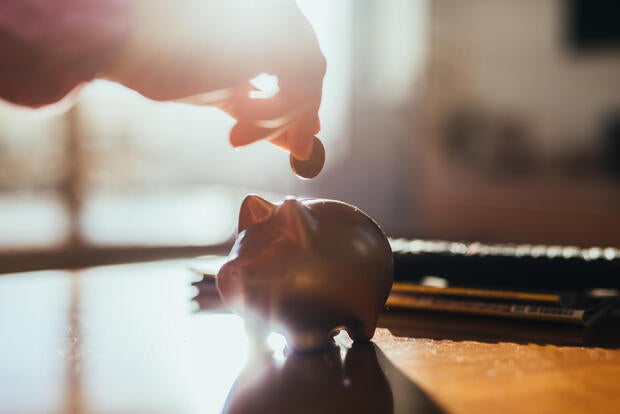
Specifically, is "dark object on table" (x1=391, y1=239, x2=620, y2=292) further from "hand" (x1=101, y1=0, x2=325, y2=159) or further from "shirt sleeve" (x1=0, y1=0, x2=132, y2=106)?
"shirt sleeve" (x1=0, y1=0, x2=132, y2=106)

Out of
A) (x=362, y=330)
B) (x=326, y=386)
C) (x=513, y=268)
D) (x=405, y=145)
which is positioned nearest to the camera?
(x=326, y=386)

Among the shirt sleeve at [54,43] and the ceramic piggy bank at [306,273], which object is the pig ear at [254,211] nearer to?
the ceramic piggy bank at [306,273]

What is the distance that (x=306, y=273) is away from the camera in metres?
0.47

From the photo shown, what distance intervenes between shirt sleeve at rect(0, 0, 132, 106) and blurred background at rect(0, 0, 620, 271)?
6.69 feet

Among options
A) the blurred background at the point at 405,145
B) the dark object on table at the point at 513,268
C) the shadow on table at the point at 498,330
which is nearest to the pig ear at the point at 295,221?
the shadow on table at the point at 498,330

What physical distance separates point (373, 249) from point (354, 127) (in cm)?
451

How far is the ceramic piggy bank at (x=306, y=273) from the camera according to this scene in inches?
18.6

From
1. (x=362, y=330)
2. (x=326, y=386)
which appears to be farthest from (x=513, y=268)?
(x=326, y=386)

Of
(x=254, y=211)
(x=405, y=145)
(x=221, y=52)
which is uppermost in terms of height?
(x=221, y=52)

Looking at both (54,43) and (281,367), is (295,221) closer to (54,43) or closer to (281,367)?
(281,367)

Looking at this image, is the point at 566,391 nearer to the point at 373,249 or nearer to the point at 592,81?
the point at 373,249

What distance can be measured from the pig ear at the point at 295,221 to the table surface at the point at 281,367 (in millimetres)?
93

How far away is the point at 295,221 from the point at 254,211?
5 cm

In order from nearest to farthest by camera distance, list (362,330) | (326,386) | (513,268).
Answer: (326,386)
(362,330)
(513,268)
